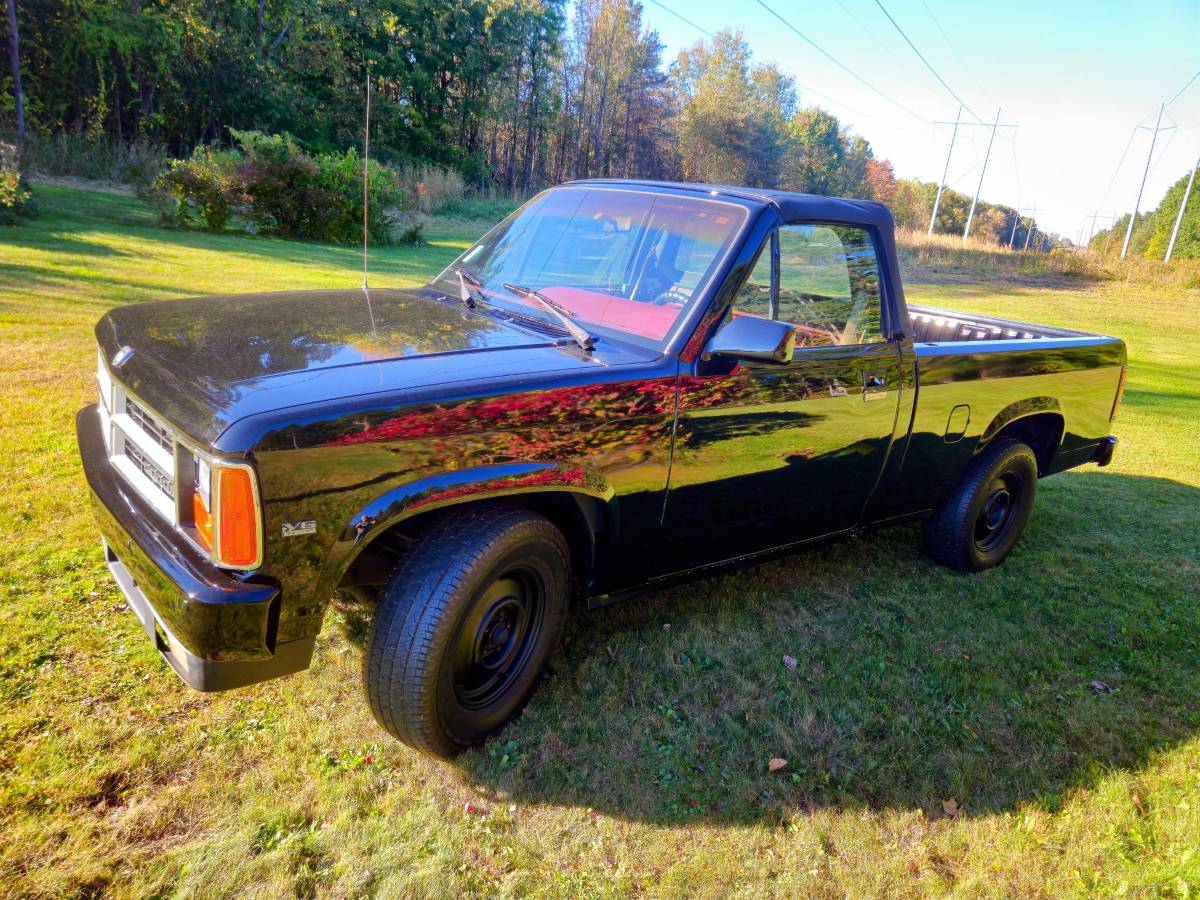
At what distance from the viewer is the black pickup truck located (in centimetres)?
218

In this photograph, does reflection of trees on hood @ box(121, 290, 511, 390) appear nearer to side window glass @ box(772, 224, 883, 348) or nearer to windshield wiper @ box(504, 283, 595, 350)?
windshield wiper @ box(504, 283, 595, 350)

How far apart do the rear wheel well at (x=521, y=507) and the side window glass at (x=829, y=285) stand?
132cm

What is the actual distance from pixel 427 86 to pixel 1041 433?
39.9m

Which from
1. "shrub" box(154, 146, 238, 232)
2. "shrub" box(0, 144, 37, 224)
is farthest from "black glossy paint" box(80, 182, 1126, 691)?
"shrub" box(154, 146, 238, 232)

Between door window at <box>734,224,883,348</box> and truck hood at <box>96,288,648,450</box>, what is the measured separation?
2.52 ft

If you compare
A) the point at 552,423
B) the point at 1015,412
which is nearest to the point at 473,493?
the point at 552,423

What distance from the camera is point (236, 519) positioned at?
2.09 metres

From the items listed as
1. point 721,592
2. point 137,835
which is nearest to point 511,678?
point 137,835

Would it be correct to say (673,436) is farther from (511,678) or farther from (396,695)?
(396,695)

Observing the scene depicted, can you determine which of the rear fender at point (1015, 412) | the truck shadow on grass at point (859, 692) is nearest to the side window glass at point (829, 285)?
the rear fender at point (1015, 412)

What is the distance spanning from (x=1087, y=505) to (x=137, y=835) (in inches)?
259

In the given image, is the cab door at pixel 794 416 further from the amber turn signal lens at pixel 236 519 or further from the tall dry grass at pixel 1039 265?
the tall dry grass at pixel 1039 265

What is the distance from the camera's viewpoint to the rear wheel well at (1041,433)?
4.73m

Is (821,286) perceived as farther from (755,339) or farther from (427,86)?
(427,86)
